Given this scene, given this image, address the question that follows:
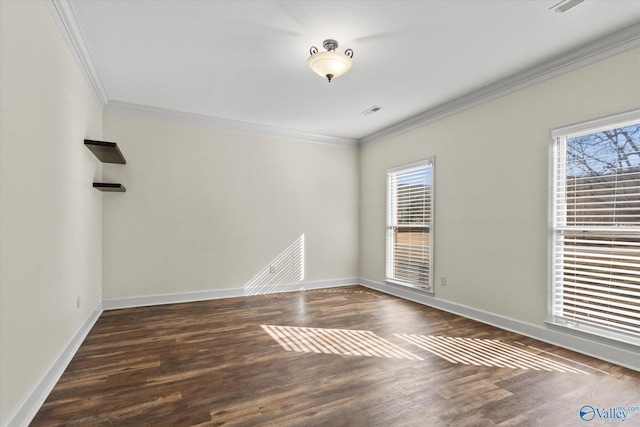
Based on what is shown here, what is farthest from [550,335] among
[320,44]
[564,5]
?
[320,44]

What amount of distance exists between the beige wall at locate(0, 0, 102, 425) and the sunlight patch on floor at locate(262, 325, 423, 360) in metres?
1.83

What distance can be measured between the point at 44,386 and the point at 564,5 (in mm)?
4437

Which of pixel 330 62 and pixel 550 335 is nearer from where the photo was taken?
pixel 330 62

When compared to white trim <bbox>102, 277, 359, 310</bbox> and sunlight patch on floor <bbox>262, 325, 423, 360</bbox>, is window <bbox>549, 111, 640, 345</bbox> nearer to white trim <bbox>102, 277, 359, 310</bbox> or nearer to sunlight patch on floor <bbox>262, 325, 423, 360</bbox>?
sunlight patch on floor <bbox>262, 325, 423, 360</bbox>

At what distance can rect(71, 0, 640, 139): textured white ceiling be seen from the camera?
96.2 inches

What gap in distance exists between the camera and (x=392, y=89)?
3.86 meters

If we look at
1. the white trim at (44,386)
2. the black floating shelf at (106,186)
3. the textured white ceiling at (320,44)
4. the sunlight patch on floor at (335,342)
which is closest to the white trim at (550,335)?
the sunlight patch on floor at (335,342)

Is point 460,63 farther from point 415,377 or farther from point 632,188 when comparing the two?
point 415,377

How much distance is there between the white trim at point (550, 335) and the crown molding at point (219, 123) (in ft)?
9.82

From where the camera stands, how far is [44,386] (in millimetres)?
2137

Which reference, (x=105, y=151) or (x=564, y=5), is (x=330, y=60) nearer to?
(x=564, y=5)

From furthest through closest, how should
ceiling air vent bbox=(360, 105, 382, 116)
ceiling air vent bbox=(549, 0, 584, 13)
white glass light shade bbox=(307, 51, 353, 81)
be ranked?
ceiling air vent bbox=(360, 105, 382, 116)
white glass light shade bbox=(307, 51, 353, 81)
ceiling air vent bbox=(549, 0, 584, 13)

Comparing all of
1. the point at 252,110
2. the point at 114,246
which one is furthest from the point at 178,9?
the point at 114,246

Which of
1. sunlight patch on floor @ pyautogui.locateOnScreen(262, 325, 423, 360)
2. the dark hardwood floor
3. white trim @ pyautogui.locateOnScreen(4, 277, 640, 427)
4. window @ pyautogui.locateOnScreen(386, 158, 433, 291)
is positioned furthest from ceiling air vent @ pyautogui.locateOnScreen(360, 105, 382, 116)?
sunlight patch on floor @ pyautogui.locateOnScreen(262, 325, 423, 360)
